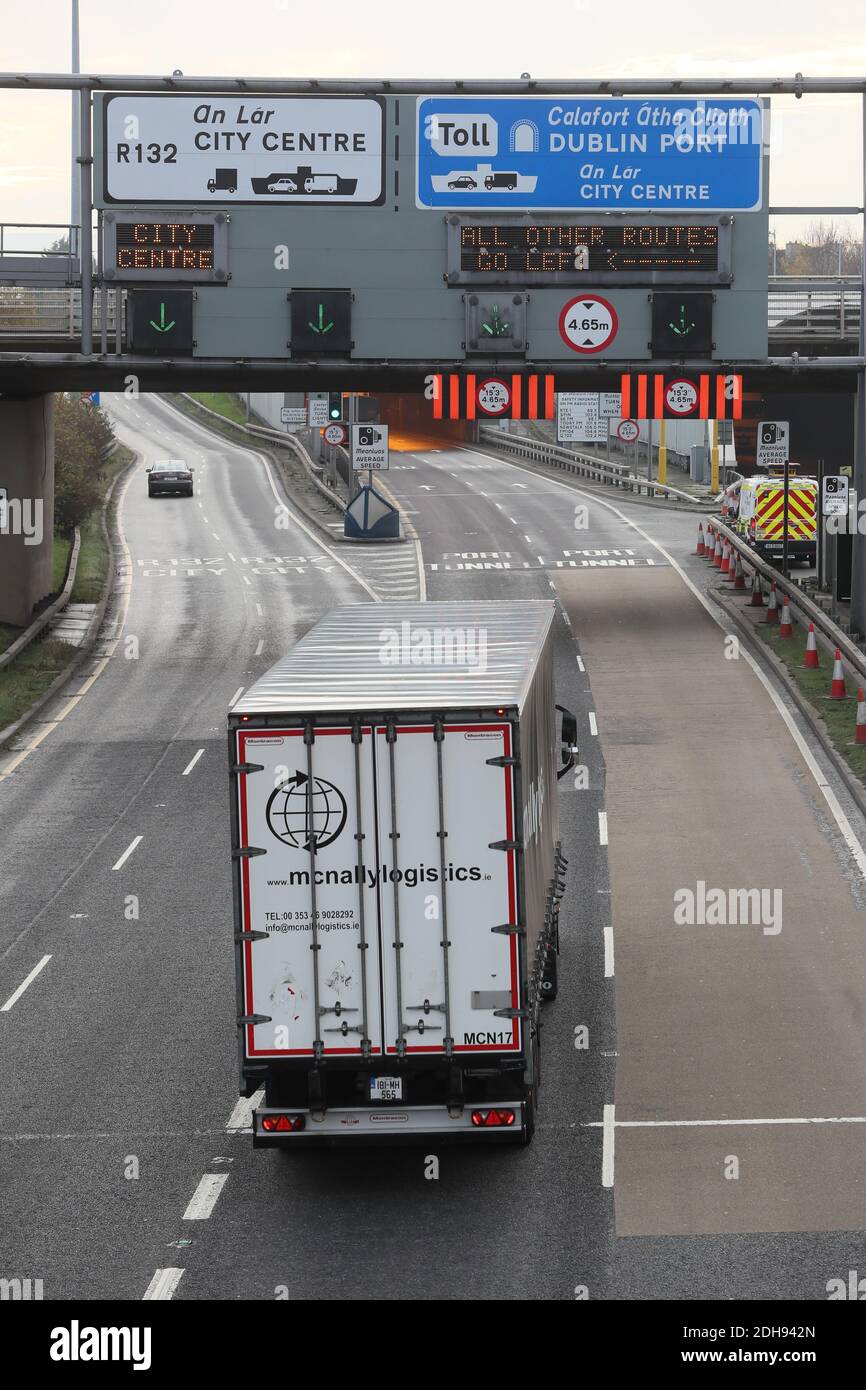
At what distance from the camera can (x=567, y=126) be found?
107ft

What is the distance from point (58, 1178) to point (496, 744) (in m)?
4.77

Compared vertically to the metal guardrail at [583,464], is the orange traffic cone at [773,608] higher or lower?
lower

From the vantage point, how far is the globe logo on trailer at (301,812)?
1288cm

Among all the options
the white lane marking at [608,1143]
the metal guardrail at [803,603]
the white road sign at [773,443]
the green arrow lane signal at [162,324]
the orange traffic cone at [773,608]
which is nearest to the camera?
the white lane marking at [608,1143]

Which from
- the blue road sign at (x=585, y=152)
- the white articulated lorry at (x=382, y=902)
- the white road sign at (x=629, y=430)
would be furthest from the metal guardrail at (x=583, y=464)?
the white articulated lorry at (x=382, y=902)

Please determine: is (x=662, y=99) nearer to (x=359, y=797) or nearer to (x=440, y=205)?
(x=440, y=205)

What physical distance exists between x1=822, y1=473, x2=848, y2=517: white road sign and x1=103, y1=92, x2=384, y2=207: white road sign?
15480 mm

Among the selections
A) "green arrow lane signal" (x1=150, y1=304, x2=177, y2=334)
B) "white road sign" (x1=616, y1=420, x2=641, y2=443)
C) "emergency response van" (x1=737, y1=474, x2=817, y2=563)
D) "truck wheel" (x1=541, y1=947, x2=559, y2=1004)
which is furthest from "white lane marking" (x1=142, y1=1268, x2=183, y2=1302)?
"white road sign" (x1=616, y1=420, x2=641, y2=443)

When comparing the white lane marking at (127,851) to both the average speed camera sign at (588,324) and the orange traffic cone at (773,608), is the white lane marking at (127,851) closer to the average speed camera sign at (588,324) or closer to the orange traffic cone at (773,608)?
the average speed camera sign at (588,324)

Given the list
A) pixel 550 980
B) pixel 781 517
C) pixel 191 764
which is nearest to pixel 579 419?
pixel 781 517

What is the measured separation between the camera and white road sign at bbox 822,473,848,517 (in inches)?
1706

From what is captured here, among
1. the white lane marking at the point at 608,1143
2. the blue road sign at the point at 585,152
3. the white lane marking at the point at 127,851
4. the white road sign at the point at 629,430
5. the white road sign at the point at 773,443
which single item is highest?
the blue road sign at the point at 585,152

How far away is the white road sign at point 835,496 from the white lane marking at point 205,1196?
3122 centimetres

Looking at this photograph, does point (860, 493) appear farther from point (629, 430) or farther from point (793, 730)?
point (629, 430)
